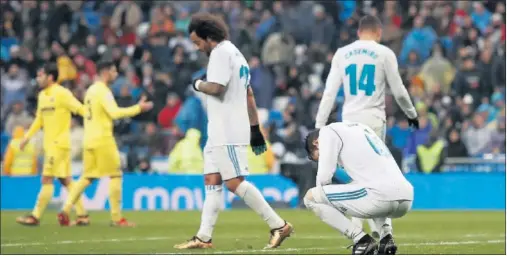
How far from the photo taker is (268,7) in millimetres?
28859

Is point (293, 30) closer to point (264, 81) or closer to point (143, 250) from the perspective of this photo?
point (264, 81)

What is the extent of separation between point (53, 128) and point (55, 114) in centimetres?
20

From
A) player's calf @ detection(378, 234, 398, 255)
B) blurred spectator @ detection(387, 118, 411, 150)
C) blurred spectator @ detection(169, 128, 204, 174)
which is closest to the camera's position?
player's calf @ detection(378, 234, 398, 255)

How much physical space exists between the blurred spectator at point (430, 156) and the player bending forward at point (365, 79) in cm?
1076

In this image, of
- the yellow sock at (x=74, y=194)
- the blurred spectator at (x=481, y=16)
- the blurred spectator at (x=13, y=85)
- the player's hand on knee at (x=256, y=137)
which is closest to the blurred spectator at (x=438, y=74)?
the blurred spectator at (x=481, y=16)

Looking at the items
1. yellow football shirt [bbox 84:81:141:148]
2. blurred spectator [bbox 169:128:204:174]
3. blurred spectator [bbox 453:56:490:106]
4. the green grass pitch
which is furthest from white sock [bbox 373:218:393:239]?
blurred spectator [bbox 453:56:490:106]

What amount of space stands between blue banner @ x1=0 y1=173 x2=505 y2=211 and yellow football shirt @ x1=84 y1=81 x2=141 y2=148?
5.81m

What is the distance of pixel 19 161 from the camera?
23578mm

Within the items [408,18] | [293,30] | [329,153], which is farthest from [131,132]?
[329,153]

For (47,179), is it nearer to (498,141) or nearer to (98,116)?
(98,116)

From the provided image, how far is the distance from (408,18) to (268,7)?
10.5 ft

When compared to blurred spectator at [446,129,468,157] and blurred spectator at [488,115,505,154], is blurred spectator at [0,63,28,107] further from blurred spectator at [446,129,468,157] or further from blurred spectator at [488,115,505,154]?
blurred spectator at [488,115,505,154]

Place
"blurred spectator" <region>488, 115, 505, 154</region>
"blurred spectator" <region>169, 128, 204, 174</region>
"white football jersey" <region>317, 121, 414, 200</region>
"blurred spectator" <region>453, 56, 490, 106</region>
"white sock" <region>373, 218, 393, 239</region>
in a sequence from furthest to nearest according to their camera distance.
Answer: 1. "blurred spectator" <region>453, 56, 490, 106</region>
2. "blurred spectator" <region>169, 128, 204, 174</region>
3. "blurred spectator" <region>488, 115, 505, 154</region>
4. "white sock" <region>373, 218, 393, 239</region>
5. "white football jersey" <region>317, 121, 414, 200</region>

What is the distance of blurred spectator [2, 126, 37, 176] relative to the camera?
23.4 m
